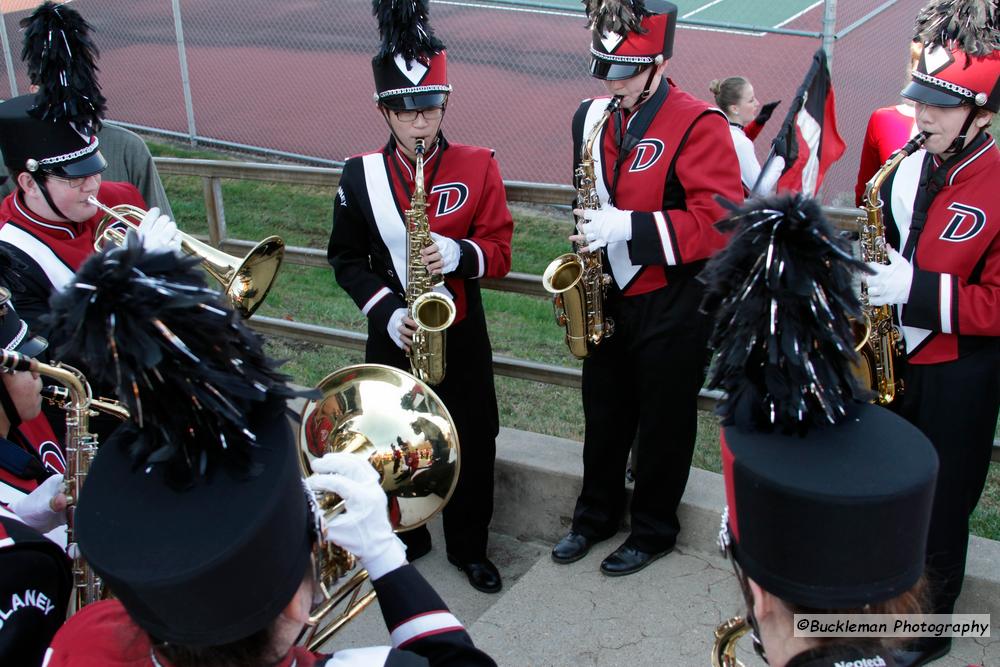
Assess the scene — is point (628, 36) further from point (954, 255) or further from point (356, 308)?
point (356, 308)

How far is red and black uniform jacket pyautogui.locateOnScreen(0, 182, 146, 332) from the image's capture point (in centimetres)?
346

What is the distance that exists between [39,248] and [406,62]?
1.50 m

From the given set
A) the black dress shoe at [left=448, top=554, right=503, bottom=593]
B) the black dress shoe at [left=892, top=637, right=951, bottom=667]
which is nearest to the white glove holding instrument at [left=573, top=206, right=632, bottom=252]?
the black dress shoe at [left=448, top=554, right=503, bottom=593]

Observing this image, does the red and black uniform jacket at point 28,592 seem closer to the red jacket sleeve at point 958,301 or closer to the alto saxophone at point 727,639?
the alto saxophone at point 727,639

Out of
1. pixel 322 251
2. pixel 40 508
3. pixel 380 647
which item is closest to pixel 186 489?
pixel 380 647

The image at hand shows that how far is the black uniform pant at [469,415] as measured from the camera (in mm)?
3971

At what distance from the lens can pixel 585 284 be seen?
3.79 meters

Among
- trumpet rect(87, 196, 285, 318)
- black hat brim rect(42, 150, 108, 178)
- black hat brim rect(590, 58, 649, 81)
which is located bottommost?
trumpet rect(87, 196, 285, 318)

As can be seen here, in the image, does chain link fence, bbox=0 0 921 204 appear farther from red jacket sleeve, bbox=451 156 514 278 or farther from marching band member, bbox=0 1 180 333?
marching band member, bbox=0 1 180 333

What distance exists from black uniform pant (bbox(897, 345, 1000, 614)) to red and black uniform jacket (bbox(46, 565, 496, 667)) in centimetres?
187

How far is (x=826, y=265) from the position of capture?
173 cm

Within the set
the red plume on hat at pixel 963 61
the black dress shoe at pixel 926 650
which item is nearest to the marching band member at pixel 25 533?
the black dress shoe at pixel 926 650

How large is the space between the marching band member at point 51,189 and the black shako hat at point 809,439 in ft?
8.05

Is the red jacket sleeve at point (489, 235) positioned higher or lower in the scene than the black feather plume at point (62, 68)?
lower
